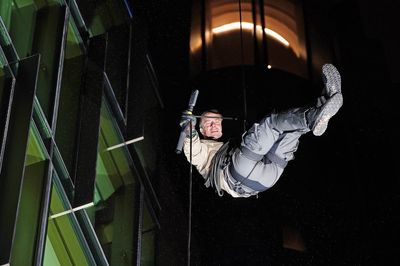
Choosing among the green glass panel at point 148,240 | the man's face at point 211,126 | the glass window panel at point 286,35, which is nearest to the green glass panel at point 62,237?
the man's face at point 211,126

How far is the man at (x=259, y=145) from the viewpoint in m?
5.03

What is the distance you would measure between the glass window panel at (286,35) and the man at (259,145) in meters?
5.95

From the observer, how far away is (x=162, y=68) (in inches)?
422

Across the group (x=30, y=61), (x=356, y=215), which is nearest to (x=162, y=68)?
(x=356, y=215)

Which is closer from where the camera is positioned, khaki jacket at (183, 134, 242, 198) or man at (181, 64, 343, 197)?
man at (181, 64, 343, 197)

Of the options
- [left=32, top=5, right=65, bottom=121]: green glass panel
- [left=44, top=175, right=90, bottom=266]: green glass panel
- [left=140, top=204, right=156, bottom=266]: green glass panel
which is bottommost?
[left=140, top=204, right=156, bottom=266]: green glass panel

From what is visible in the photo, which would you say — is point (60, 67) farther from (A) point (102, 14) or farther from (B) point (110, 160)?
(A) point (102, 14)

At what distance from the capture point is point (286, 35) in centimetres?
1253

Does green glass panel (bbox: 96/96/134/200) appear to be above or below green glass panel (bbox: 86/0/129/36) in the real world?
below

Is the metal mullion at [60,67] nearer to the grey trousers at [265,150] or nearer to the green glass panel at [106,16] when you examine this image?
the green glass panel at [106,16]

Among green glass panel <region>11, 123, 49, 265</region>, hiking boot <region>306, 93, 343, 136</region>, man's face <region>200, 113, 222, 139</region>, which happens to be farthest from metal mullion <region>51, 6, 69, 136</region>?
hiking boot <region>306, 93, 343, 136</region>

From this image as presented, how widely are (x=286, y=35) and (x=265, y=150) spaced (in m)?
7.23

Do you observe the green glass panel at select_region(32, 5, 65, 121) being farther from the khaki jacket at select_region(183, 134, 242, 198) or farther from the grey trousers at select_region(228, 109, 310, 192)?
the grey trousers at select_region(228, 109, 310, 192)

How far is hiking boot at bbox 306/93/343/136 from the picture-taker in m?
4.93
